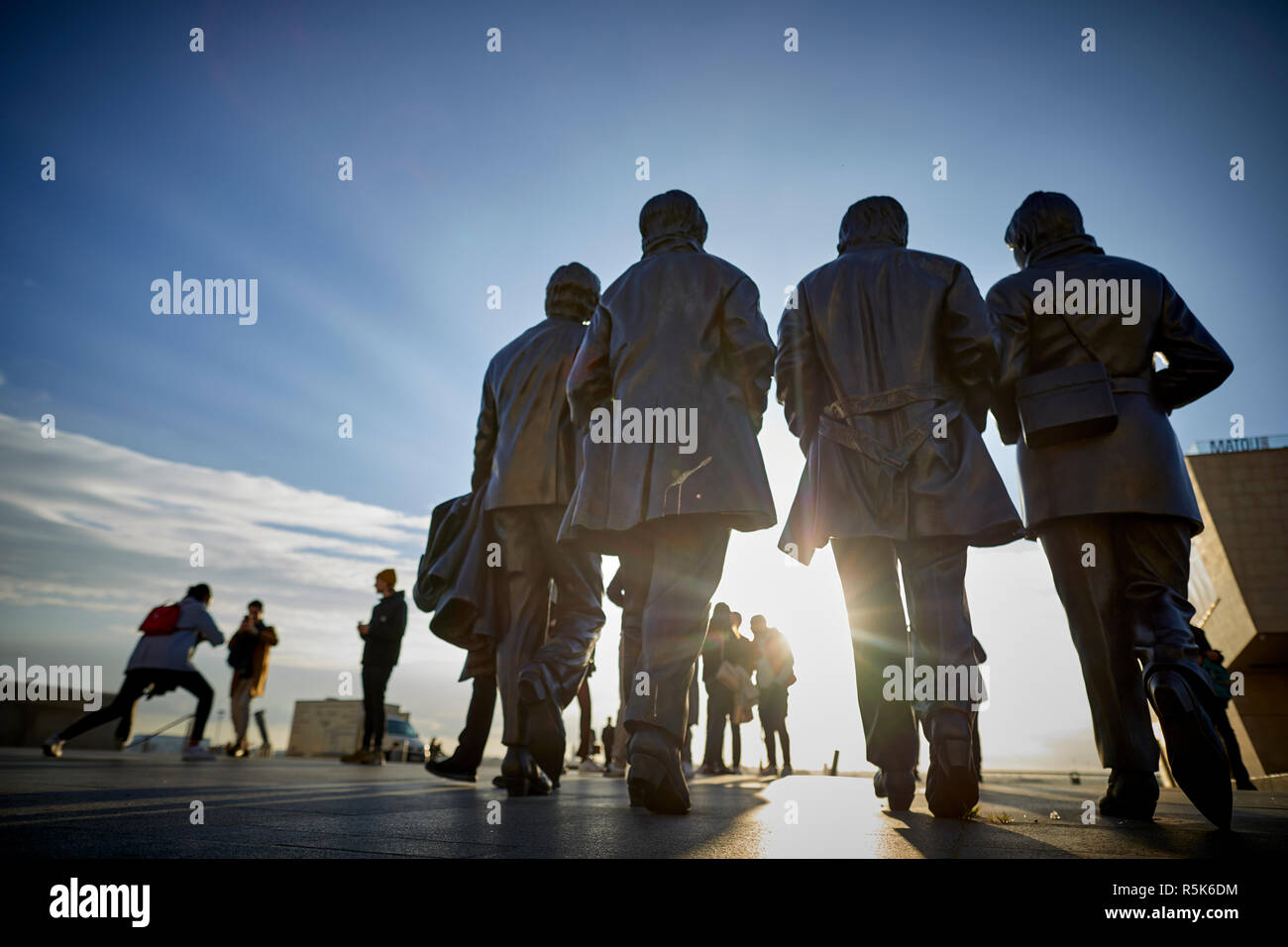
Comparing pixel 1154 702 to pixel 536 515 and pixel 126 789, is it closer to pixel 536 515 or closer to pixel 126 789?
pixel 536 515

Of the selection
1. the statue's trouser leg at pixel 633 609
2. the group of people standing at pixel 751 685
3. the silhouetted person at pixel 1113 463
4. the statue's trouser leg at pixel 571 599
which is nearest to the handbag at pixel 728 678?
the group of people standing at pixel 751 685

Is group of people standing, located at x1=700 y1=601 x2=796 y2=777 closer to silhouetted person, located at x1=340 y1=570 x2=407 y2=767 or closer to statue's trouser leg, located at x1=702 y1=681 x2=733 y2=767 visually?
statue's trouser leg, located at x1=702 y1=681 x2=733 y2=767

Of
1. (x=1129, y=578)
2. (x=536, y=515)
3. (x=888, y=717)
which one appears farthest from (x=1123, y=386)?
(x=536, y=515)

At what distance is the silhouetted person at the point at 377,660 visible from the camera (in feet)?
33.4

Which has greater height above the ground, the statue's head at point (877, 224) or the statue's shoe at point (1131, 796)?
the statue's head at point (877, 224)

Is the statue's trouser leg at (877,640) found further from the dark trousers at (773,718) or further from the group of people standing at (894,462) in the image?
the dark trousers at (773,718)

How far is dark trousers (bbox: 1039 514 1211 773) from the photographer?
3.50m

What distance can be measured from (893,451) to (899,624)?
809 millimetres

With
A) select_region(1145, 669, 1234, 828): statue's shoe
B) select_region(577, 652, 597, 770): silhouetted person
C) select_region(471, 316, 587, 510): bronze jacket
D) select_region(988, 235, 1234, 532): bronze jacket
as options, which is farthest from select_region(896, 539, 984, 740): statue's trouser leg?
select_region(577, 652, 597, 770): silhouetted person

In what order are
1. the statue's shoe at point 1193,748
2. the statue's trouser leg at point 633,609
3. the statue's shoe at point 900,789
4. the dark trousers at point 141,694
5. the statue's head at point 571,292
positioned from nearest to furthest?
the statue's shoe at point 1193,748 < the statue's shoe at point 900,789 < the statue's trouser leg at point 633,609 < the statue's head at point 571,292 < the dark trousers at point 141,694

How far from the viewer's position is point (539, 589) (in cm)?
494

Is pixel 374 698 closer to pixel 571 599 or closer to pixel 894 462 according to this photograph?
pixel 571 599

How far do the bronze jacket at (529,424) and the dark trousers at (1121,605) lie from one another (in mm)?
2730

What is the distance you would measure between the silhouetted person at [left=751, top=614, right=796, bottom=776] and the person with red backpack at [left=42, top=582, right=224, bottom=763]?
21.8 feet
